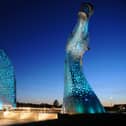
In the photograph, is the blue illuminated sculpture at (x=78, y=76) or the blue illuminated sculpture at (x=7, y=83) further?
the blue illuminated sculpture at (x=7, y=83)

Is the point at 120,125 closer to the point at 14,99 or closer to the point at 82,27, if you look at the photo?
the point at 82,27

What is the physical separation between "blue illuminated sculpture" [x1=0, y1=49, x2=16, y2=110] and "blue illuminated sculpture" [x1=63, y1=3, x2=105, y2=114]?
1422cm

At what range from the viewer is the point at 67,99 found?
1271 inches

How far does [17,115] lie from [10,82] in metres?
17.0

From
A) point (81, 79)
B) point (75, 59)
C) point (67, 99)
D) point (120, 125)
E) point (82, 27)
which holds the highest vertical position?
point (82, 27)

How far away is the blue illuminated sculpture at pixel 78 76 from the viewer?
31.4m

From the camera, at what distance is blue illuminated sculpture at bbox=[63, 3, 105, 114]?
103 ft

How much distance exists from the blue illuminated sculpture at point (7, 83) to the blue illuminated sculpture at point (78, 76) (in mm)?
14217

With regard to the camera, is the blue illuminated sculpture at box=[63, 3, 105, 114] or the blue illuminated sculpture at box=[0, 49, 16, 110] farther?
the blue illuminated sculpture at box=[0, 49, 16, 110]

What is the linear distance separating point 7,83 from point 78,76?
16.4 metres

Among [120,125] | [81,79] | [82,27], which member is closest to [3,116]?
[81,79]

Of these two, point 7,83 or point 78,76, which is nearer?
point 78,76

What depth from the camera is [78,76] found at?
32.8 metres

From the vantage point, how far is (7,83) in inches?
1793
